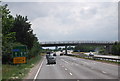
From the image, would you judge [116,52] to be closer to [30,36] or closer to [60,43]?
[60,43]

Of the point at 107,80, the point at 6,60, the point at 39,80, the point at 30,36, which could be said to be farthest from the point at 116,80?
the point at 30,36

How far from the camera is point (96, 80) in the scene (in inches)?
670

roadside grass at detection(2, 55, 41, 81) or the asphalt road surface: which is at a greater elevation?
roadside grass at detection(2, 55, 41, 81)

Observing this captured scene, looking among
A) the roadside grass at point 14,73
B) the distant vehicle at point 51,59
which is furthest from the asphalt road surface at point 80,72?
the distant vehicle at point 51,59

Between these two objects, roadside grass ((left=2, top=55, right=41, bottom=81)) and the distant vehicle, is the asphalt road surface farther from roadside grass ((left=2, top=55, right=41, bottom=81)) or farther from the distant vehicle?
the distant vehicle

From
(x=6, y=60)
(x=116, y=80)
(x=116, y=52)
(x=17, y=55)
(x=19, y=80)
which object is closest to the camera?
(x=116, y=80)

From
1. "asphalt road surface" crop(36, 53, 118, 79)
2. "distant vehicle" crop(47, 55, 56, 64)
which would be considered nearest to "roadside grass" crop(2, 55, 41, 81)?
"asphalt road surface" crop(36, 53, 118, 79)

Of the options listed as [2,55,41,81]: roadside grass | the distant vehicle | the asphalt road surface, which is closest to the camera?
[2,55,41,81]: roadside grass

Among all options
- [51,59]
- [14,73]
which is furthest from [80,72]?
[51,59]

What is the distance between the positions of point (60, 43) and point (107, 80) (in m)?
92.0

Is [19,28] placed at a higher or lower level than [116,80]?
higher

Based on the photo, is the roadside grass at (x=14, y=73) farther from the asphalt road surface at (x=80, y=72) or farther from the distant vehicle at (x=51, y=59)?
the distant vehicle at (x=51, y=59)

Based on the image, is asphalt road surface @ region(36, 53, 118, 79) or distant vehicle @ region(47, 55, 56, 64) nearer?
asphalt road surface @ region(36, 53, 118, 79)

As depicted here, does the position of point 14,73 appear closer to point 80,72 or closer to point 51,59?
point 80,72
